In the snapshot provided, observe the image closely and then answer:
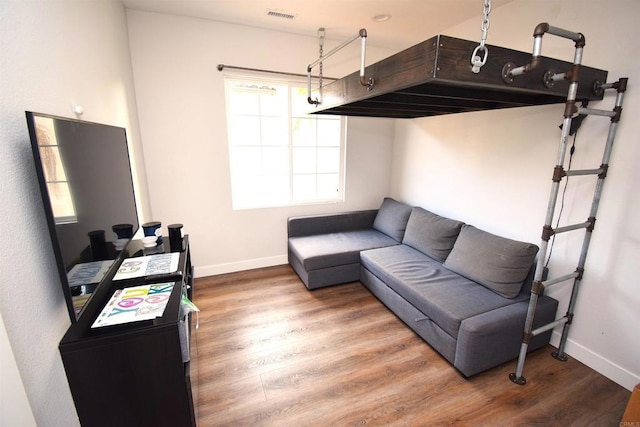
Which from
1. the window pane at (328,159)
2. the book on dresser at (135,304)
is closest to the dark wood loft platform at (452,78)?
the book on dresser at (135,304)

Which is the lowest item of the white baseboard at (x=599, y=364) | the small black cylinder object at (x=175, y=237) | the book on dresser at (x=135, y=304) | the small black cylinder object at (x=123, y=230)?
the white baseboard at (x=599, y=364)

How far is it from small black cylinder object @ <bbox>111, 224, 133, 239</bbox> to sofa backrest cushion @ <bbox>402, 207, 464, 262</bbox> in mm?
2722

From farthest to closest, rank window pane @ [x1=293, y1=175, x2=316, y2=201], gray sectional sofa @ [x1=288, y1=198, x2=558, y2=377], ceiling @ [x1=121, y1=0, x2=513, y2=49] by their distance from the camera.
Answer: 1. window pane @ [x1=293, y1=175, x2=316, y2=201]
2. ceiling @ [x1=121, y1=0, x2=513, y2=49]
3. gray sectional sofa @ [x1=288, y1=198, x2=558, y2=377]

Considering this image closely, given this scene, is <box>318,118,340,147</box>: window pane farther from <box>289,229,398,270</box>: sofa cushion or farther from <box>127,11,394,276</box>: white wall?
<box>289,229,398,270</box>: sofa cushion

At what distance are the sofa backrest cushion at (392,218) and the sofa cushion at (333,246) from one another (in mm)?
86

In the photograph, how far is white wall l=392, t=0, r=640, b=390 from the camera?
1.79 meters

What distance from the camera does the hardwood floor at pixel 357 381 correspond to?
5.44 ft

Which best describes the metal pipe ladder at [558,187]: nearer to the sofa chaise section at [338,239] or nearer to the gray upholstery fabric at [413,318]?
the gray upholstery fabric at [413,318]

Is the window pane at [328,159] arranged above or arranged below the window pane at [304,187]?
above

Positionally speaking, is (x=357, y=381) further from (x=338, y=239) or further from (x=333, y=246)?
(x=338, y=239)

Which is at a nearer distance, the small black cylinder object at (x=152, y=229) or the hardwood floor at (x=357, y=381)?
the hardwood floor at (x=357, y=381)

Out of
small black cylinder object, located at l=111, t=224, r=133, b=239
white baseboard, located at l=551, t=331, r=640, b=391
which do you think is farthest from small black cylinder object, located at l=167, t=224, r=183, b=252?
white baseboard, located at l=551, t=331, r=640, b=391

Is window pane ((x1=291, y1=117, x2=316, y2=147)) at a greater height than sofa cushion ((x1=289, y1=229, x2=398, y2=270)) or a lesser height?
greater

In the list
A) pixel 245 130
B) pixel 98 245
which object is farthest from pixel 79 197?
pixel 245 130
